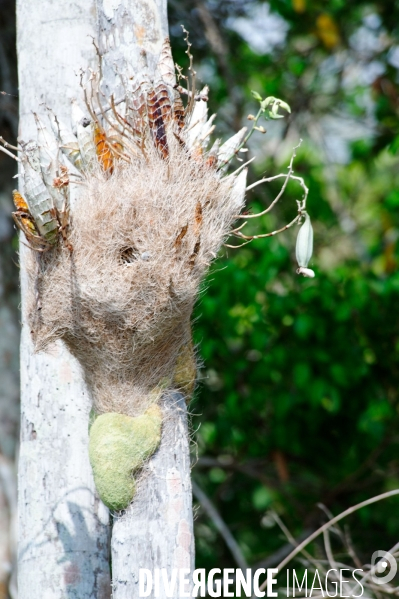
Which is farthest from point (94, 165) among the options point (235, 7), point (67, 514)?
point (235, 7)

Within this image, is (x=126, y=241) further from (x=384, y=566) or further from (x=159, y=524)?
(x=384, y=566)

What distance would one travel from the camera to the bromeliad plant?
1946mm

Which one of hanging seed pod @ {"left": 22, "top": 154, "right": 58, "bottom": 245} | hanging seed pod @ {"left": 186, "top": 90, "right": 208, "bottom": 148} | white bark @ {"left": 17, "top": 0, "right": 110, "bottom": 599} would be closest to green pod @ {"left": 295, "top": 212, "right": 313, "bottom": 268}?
hanging seed pod @ {"left": 186, "top": 90, "right": 208, "bottom": 148}

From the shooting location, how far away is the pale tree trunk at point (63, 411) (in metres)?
2.23

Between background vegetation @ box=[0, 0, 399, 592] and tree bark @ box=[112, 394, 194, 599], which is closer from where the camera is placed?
tree bark @ box=[112, 394, 194, 599]

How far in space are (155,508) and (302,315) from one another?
2569 millimetres

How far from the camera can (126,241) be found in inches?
77.3

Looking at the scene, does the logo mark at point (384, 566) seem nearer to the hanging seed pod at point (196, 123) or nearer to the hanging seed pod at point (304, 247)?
the hanging seed pod at point (304, 247)

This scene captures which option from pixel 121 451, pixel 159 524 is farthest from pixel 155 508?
pixel 121 451

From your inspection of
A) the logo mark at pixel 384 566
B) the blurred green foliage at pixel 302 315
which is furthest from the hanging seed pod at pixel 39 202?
the blurred green foliage at pixel 302 315

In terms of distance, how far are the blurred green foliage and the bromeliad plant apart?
2.17m

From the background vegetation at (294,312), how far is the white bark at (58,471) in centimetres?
177

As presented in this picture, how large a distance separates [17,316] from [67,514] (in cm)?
251

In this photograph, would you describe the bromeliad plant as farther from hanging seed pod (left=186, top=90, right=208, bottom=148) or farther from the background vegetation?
the background vegetation
